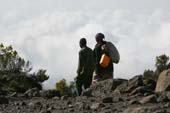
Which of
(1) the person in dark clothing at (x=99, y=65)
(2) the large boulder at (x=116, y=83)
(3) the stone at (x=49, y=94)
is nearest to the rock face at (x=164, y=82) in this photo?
(2) the large boulder at (x=116, y=83)

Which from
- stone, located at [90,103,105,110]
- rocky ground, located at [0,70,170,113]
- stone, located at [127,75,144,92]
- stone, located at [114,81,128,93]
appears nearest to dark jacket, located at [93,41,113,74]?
rocky ground, located at [0,70,170,113]

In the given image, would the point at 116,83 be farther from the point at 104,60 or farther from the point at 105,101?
the point at 105,101

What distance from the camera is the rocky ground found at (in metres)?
12.0

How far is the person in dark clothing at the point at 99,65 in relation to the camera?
17297mm

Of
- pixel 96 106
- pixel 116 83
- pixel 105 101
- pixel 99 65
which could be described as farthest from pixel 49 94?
pixel 96 106

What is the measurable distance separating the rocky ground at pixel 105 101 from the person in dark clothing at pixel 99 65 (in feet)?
0.83

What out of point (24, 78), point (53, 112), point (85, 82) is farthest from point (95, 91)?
point (24, 78)

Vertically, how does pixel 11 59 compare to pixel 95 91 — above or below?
above

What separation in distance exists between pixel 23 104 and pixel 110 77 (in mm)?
3973

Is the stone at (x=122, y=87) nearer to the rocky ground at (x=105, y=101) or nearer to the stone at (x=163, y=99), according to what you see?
the rocky ground at (x=105, y=101)

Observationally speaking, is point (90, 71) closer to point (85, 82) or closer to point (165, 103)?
point (85, 82)

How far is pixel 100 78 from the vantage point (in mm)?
17984

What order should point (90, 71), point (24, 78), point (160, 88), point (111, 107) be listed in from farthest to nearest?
point (24, 78) → point (90, 71) → point (160, 88) → point (111, 107)

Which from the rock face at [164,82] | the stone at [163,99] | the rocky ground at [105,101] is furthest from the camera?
the rock face at [164,82]
